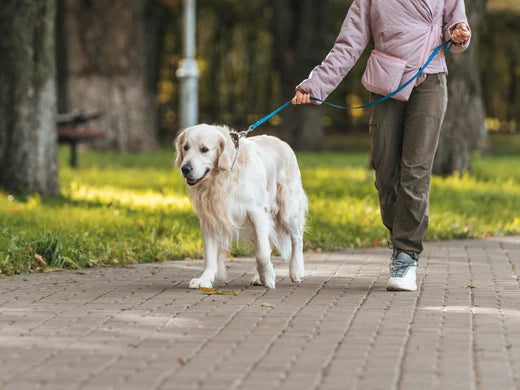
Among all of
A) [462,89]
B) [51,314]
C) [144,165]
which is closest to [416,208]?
[51,314]

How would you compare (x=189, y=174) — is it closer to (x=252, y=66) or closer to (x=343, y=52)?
(x=343, y=52)

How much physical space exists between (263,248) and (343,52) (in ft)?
4.80

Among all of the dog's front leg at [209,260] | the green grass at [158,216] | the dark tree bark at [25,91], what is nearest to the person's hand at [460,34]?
the dog's front leg at [209,260]

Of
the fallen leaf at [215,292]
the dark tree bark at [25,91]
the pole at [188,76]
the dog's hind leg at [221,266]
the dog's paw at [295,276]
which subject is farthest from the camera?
the pole at [188,76]

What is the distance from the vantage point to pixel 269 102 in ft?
152

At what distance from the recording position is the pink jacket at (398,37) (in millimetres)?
7199

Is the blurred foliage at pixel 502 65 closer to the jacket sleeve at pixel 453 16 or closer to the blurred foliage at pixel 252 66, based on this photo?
the blurred foliage at pixel 252 66

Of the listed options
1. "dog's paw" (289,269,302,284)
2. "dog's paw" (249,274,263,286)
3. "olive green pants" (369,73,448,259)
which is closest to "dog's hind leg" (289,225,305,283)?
"dog's paw" (289,269,302,284)

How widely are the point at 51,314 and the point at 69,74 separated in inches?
732

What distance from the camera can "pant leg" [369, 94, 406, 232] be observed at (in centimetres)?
737

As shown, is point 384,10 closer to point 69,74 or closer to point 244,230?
point 244,230

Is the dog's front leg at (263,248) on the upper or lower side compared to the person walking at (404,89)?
lower

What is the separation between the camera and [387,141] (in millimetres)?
7367

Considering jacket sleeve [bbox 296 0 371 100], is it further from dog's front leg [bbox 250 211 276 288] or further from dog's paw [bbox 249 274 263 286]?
dog's paw [bbox 249 274 263 286]
